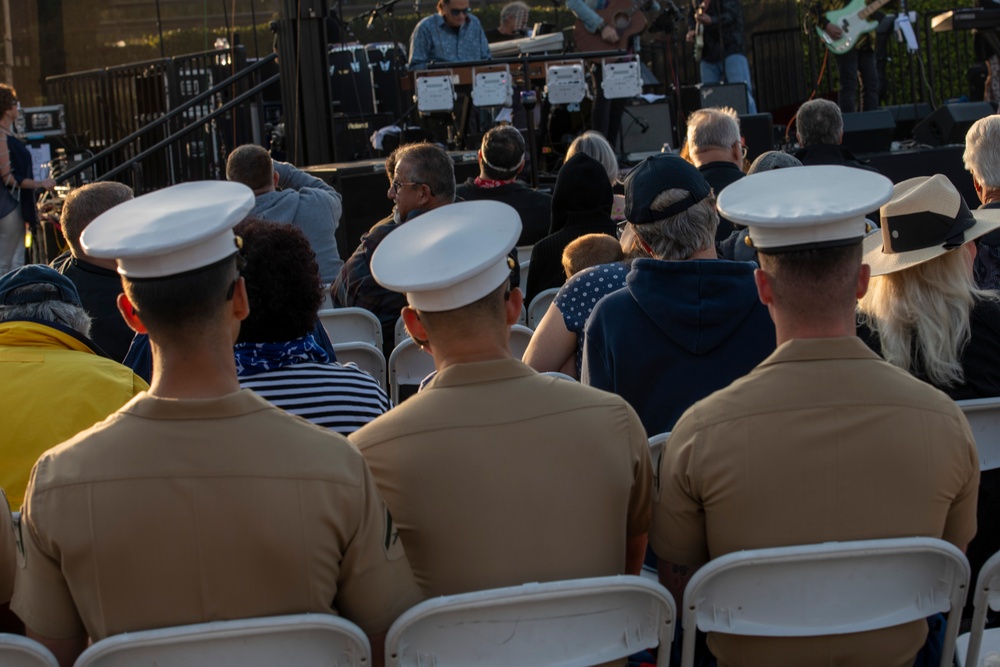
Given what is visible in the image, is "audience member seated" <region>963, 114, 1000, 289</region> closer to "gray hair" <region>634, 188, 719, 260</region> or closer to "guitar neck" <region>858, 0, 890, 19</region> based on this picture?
"gray hair" <region>634, 188, 719, 260</region>

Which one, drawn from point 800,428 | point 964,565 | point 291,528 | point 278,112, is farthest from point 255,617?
point 278,112

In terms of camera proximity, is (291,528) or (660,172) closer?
(291,528)

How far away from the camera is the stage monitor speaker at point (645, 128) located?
9.56 meters

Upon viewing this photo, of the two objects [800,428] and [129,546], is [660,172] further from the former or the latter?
[129,546]

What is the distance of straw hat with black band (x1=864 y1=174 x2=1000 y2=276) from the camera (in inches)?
99.0

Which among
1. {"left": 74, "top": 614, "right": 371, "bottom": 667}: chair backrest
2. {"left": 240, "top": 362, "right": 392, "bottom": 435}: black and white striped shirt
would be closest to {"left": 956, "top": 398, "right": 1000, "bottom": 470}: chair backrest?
{"left": 240, "top": 362, "right": 392, "bottom": 435}: black and white striped shirt

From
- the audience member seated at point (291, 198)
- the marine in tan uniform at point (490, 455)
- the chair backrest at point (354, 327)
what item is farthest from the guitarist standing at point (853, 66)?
the marine in tan uniform at point (490, 455)

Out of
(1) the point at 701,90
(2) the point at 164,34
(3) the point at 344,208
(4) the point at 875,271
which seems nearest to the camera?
(4) the point at 875,271

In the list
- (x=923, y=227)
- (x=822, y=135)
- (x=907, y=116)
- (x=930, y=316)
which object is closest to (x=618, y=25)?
(x=907, y=116)

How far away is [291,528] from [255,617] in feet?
0.44

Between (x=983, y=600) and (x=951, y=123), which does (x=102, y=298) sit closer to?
(x=983, y=600)

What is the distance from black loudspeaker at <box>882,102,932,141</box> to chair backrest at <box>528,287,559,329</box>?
6.60 meters

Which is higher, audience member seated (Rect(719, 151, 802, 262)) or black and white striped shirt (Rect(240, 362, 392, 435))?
audience member seated (Rect(719, 151, 802, 262))

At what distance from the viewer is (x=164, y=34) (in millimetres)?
15719
